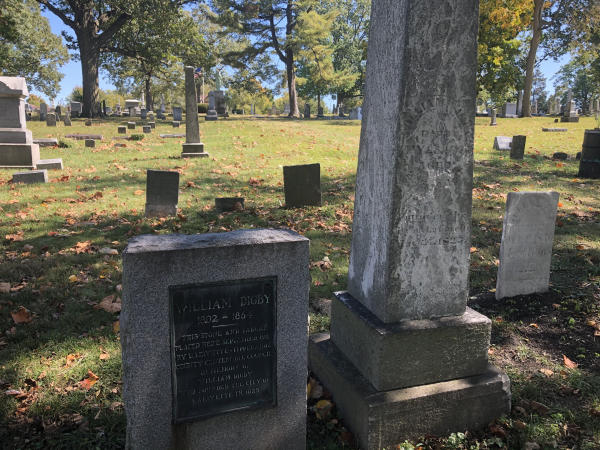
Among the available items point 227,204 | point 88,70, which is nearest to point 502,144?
point 227,204

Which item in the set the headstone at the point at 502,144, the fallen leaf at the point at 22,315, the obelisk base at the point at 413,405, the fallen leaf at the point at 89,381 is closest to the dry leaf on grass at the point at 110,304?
the fallen leaf at the point at 22,315

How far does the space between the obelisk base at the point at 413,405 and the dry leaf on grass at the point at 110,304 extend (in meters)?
2.28

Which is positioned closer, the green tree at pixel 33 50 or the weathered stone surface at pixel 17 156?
the weathered stone surface at pixel 17 156

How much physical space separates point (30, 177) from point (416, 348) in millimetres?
10121

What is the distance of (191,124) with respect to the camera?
1384cm

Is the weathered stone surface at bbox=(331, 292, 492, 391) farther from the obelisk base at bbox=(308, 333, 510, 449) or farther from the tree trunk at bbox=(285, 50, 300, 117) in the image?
the tree trunk at bbox=(285, 50, 300, 117)

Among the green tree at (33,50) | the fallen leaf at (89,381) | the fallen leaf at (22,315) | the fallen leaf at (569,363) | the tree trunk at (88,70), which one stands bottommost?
the fallen leaf at (89,381)

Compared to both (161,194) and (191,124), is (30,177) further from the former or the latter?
(191,124)

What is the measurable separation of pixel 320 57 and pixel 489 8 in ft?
57.0

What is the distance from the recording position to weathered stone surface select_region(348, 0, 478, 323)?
2398mm

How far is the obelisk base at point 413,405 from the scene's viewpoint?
2598mm

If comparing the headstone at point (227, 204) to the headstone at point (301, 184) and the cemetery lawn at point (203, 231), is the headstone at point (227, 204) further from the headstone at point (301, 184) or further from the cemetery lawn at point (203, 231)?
the headstone at point (301, 184)

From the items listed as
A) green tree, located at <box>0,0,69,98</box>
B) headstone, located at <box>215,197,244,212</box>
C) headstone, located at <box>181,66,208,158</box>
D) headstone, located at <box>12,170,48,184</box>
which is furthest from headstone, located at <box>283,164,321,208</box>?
green tree, located at <box>0,0,69,98</box>

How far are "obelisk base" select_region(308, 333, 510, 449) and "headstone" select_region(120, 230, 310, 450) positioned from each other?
1.20 ft
